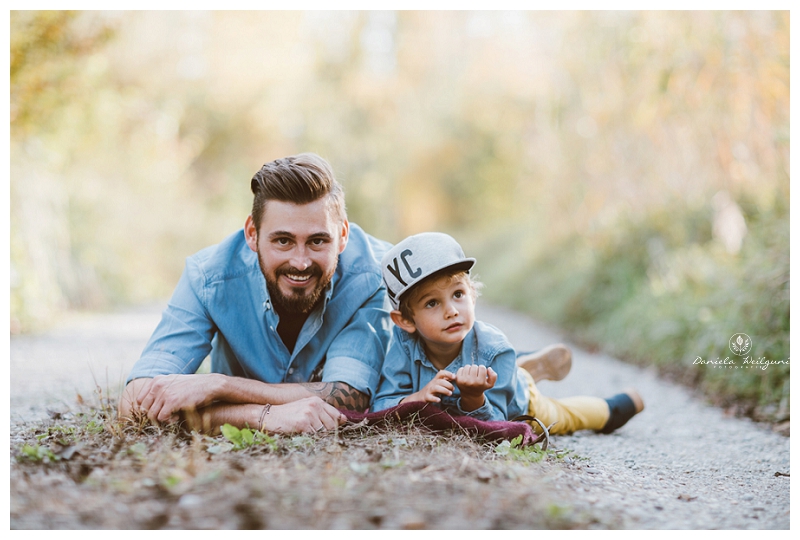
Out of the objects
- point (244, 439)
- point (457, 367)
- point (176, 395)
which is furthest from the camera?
point (457, 367)

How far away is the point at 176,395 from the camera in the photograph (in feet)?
8.46

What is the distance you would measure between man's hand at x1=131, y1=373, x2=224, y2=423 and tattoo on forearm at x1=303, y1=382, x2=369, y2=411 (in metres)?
0.39

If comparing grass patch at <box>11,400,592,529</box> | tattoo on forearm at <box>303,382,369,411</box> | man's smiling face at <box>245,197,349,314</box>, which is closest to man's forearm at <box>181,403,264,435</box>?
grass patch at <box>11,400,592,529</box>

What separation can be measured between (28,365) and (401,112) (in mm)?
18327

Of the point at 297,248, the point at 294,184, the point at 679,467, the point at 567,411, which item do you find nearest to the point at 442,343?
the point at 297,248

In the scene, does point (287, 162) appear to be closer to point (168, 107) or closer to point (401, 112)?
point (168, 107)

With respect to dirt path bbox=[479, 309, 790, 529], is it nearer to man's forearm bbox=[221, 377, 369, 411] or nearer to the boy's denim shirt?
the boy's denim shirt

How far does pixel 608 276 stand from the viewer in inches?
314

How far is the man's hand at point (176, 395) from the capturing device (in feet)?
8.47

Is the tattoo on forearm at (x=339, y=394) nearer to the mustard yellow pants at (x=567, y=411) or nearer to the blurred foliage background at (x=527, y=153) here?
the mustard yellow pants at (x=567, y=411)

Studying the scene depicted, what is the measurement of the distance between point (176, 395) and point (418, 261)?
1059 millimetres

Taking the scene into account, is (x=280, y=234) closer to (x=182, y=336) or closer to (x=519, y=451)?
(x=182, y=336)

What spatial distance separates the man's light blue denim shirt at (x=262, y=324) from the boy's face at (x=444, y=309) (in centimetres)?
36
